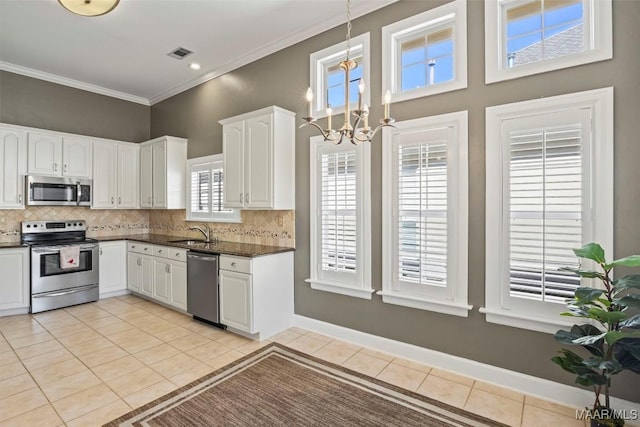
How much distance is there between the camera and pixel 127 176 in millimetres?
5543

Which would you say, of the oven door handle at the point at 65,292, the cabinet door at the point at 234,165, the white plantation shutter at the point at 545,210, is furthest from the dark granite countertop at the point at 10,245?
the white plantation shutter at the point at 545,210

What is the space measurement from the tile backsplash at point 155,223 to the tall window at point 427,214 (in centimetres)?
134

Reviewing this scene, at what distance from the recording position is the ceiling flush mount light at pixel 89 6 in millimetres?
2869

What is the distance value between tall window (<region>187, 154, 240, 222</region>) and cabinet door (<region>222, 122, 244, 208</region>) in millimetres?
519

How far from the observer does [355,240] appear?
3.31 metres

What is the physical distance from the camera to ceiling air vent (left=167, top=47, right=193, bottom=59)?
4.18 m

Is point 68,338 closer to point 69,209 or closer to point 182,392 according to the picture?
point 182,392

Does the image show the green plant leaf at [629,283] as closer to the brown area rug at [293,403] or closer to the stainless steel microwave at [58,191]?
the brown area rug at [293,403]

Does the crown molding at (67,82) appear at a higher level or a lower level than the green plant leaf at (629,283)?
higher

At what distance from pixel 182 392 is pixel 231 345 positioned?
0.86m

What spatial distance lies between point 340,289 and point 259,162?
1708 mm

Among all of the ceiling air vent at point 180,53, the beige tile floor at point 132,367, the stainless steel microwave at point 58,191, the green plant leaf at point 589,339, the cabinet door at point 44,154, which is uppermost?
the ceiling air vent at point 180,53

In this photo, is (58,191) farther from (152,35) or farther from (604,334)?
(604,334)

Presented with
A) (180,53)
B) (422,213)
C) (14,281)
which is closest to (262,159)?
(422,213)
